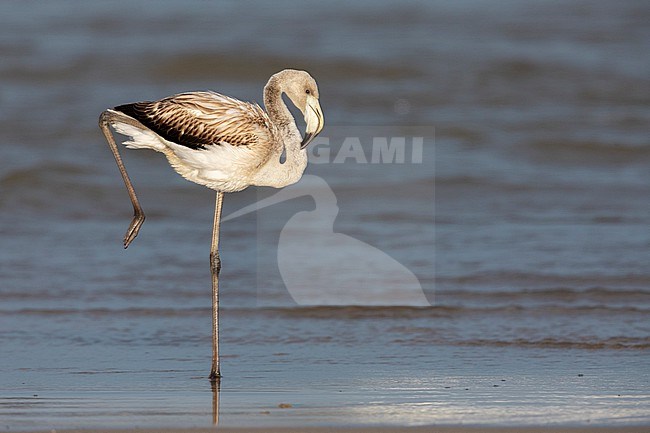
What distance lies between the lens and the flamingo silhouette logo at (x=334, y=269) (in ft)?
25.3

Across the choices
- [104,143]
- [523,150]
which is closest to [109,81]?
[104,143]

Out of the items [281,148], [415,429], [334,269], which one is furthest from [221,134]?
[334,269]

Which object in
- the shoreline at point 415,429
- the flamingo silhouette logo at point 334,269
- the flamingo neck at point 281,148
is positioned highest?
the flamingo neck at point 281,148

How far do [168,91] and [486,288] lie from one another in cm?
789

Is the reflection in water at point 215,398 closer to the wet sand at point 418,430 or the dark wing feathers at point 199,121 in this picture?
the wet sand at point 418,430

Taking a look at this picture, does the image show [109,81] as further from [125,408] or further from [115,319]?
[125,408]

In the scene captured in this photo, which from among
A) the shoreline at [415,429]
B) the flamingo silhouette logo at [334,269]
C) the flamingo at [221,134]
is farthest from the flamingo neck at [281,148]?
the shoreline at [415,429]

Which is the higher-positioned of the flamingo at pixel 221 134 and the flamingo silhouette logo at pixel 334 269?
the flamingo at pixel 221 134

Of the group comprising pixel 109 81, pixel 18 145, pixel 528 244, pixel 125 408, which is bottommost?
pixel 125 408

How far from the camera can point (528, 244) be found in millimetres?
8883

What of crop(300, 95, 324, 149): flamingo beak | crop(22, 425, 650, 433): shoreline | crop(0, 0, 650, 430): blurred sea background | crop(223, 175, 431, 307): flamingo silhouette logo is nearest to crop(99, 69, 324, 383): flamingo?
crop(300, 95, 324, 149): flamingo beak

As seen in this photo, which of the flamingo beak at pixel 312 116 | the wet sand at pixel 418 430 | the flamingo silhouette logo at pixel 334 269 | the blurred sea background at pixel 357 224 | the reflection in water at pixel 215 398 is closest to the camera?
the wet sand at pixel 418 430

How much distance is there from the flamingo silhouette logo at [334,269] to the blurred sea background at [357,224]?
88 mm

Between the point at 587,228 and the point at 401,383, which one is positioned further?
the point at 587,228
